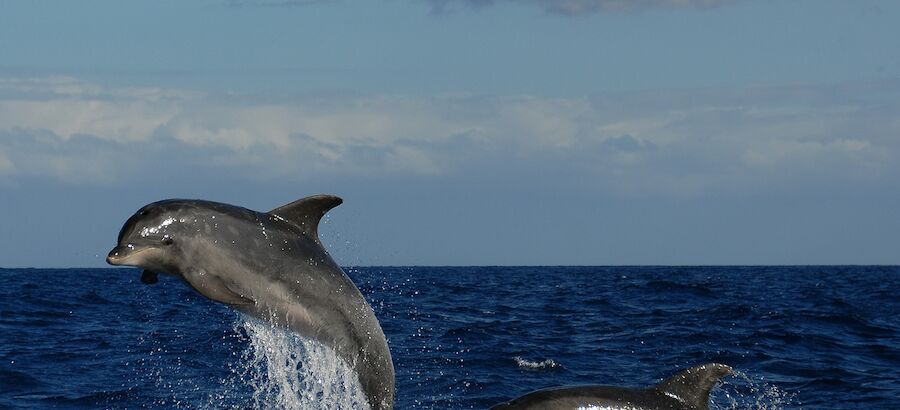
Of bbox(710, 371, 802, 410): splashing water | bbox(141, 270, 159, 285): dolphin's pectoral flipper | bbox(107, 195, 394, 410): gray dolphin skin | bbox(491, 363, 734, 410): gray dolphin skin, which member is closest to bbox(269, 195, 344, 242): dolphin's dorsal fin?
bbox(107, 195, 394, 410): gray dolphin skin

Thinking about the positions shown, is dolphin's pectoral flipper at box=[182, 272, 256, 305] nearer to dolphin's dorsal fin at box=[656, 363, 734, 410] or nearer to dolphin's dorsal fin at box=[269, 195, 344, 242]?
dolphin's dorsal fin at box=[269, 195, 344, 242]

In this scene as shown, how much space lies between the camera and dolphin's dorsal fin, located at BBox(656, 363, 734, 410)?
8766 millimetres

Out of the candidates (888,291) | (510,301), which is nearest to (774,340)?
(510,301)

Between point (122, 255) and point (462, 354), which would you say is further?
point (462, 354)

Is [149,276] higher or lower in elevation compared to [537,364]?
higher

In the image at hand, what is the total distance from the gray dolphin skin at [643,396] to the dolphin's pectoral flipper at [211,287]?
2014mm

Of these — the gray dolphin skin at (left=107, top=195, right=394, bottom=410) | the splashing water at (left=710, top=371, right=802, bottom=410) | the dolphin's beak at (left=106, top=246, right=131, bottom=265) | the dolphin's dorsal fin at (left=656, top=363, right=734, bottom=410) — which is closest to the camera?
the dolphin's beak at (left=106, top=246, right=131, bottom=265)

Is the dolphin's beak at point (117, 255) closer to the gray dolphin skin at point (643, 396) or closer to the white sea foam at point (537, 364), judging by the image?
the gray dolphin skin at point (643, 396)

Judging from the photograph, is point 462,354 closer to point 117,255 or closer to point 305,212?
point 305,212

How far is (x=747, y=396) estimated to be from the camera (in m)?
14.7

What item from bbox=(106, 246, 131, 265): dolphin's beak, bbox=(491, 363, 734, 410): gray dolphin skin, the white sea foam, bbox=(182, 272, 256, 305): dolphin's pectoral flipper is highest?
bbox=(106, 246, 131, 265): dolphin's beak

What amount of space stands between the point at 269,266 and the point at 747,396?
765 centimetres

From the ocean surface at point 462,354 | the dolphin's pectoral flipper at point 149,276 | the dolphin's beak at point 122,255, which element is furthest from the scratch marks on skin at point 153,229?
the ocean surface at point 462,354

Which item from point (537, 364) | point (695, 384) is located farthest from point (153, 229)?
point (537, 364)
